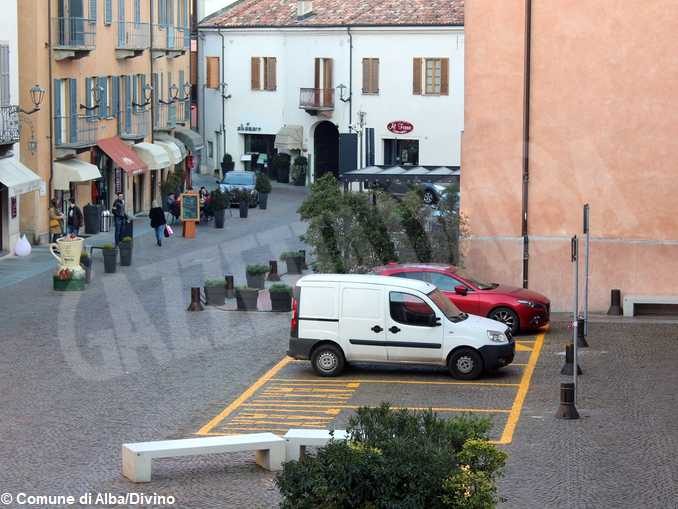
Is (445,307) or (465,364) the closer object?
(465,364)

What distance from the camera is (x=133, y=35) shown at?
52.1 metres

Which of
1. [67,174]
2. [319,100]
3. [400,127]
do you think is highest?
[319,100]

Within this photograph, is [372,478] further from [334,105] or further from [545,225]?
[334,105]

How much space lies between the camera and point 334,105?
6606 centimetres

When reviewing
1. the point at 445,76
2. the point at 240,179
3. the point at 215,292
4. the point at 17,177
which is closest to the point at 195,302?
the point at 215,292

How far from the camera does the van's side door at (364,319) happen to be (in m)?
22.0

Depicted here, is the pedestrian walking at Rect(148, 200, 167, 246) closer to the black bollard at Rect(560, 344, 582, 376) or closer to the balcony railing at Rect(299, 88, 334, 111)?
the black bollard at Rect(560, 344, 582, 376)

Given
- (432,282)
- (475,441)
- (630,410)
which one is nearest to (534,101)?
(432,282)

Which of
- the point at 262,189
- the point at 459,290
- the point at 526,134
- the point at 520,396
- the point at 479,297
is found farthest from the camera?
the point at 262,189

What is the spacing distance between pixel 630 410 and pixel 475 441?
23.8ft

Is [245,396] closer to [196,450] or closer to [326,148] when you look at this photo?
[196,450]

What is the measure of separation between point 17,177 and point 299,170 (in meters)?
28.7

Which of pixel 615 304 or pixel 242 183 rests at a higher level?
pixel 242 183

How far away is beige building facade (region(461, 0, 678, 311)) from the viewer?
2881cm
